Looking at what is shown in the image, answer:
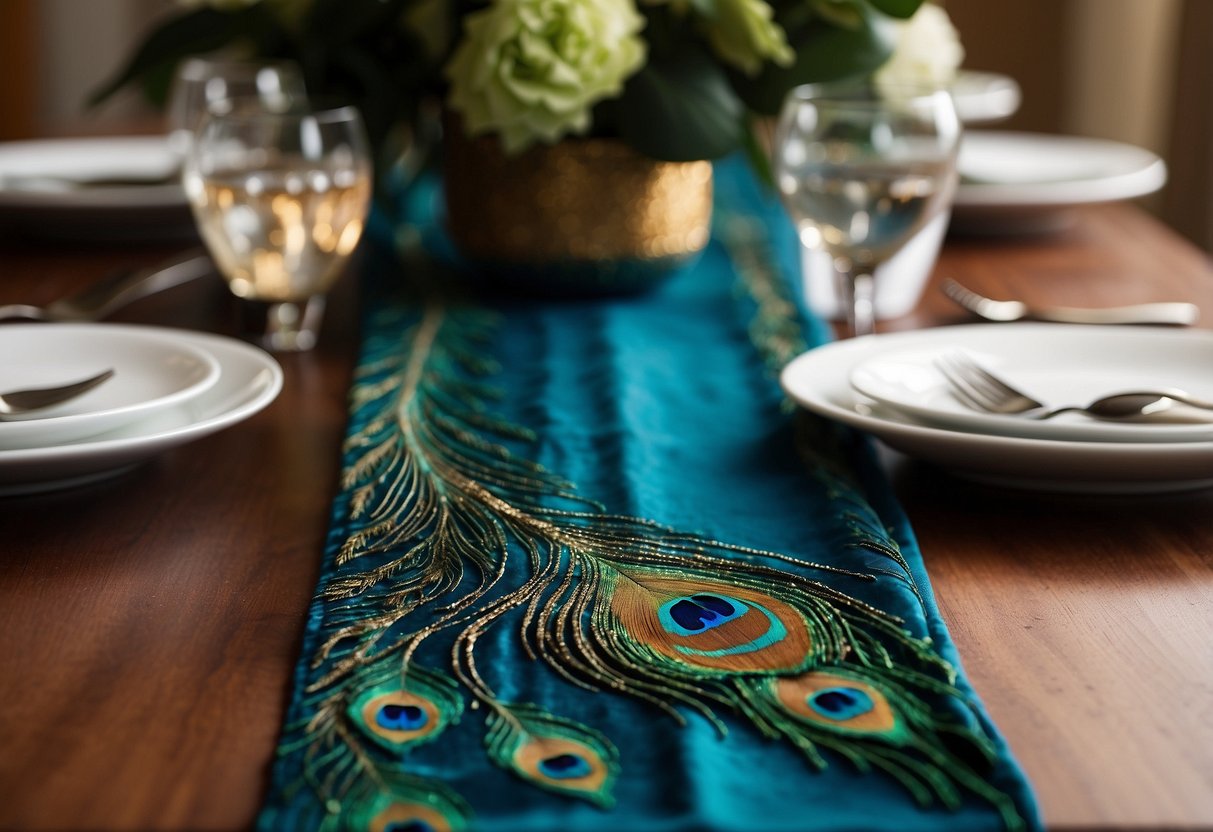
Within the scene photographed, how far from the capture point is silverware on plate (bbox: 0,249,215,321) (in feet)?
3.29

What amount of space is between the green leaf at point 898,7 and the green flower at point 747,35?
80 mm

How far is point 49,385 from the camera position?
77 cm

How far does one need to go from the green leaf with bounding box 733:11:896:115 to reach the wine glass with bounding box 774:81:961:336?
156mm

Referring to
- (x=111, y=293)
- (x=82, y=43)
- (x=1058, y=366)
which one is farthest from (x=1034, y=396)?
(x=82, y=43)

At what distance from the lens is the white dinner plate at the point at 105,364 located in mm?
753

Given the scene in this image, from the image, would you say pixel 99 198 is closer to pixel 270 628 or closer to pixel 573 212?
pixel 573 212

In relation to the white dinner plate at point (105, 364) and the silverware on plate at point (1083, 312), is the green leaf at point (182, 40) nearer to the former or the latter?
the white dinner plate at point (105, 364)

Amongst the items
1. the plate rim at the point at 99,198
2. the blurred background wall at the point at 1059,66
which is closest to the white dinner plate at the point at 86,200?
the plate rim at the point at 99,198

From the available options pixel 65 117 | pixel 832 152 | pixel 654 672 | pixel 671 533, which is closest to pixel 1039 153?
pixel 832 152

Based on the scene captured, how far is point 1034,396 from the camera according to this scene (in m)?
0.78

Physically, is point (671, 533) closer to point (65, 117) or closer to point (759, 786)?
point (759, 786)

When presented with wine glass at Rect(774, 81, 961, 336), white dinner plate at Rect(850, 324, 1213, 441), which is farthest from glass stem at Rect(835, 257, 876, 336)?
white dinner plate at Rect(850, 324, 1213, 441)

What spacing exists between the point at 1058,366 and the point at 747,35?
38 centimetres

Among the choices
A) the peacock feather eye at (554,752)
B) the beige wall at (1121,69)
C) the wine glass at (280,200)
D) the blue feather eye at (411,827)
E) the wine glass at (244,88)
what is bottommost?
the beige wall at (1121,69)
